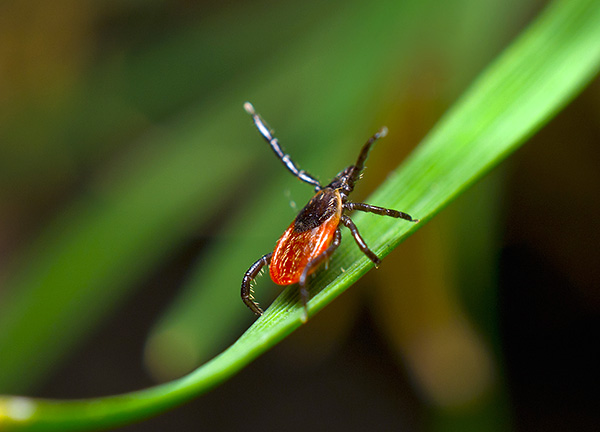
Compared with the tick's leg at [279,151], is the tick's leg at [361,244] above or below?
below

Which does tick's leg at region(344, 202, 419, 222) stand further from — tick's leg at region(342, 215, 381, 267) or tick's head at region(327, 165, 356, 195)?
tick's head at region(327, 165, 356, 195)

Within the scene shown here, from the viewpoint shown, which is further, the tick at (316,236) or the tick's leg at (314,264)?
the tick at (316,236)

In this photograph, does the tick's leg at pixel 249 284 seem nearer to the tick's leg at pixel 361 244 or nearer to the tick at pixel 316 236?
the tick at pixel 316 236

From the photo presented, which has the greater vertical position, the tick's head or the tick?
the tick's head

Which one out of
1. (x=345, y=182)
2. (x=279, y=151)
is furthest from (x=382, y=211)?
(x=279, y=151)

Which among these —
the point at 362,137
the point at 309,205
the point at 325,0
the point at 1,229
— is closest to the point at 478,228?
the point at 362,137

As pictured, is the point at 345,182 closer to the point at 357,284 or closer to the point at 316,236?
the point at 316,236

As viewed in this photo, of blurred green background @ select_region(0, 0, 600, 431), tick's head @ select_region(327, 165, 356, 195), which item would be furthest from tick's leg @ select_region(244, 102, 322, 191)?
blurred green background @ select_region(0, 0, 600, 431)

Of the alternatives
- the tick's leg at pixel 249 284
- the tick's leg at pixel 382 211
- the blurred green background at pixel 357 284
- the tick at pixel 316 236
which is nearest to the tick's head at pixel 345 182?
the tick at pixel 316 236
